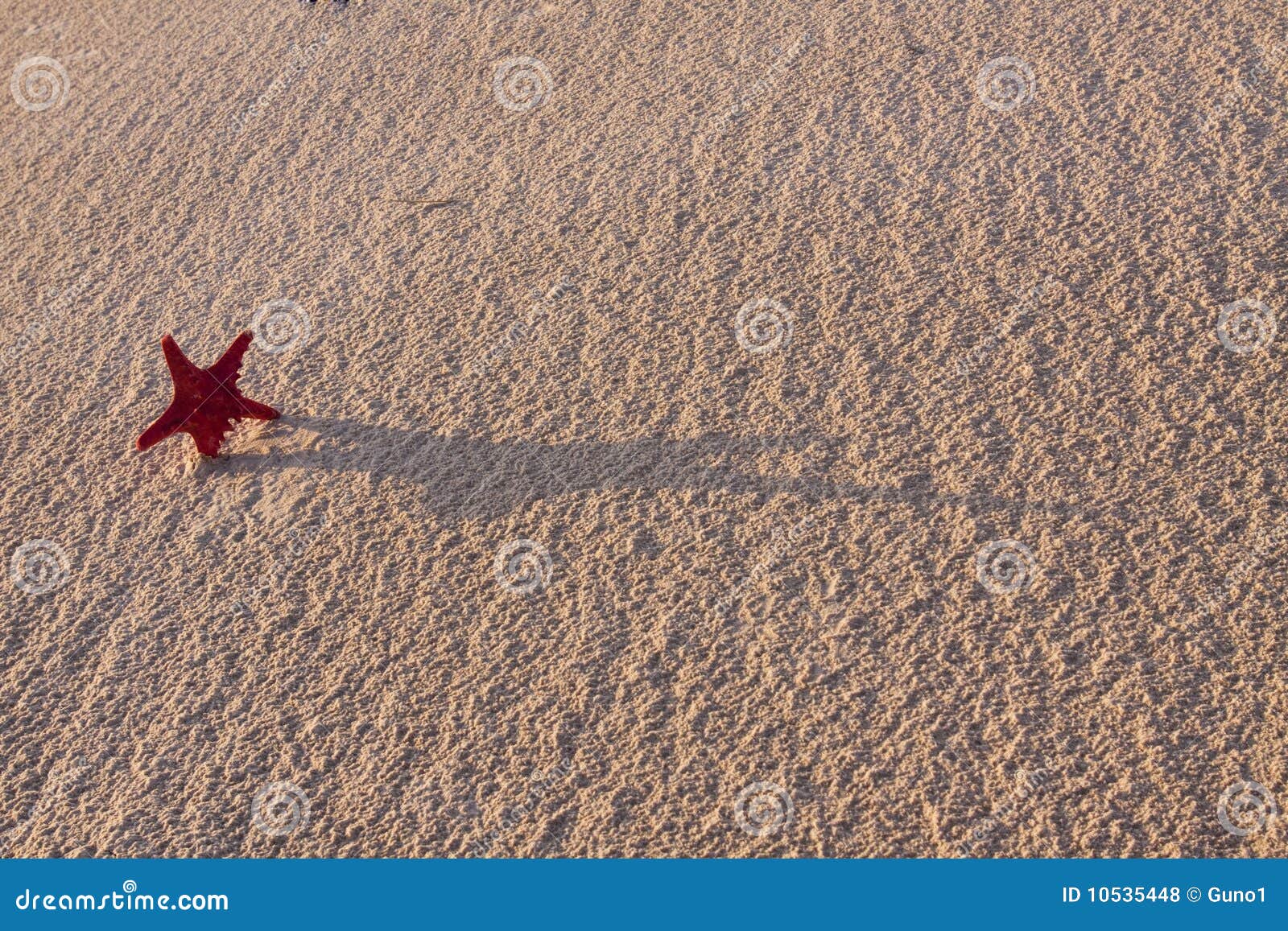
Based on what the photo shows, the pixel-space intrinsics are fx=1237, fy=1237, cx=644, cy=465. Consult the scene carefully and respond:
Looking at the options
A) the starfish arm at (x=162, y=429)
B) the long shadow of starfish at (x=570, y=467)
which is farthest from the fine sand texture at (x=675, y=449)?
the starfish arm at (x=162, y=429)

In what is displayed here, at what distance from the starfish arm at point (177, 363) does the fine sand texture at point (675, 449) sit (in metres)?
0.21

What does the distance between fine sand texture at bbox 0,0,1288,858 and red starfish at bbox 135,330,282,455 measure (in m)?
0.08

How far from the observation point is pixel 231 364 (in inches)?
115

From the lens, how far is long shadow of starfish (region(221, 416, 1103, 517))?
265cm

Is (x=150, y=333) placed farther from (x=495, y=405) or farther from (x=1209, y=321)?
(x=1209, y=321)

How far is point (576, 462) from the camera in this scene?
9.20ft

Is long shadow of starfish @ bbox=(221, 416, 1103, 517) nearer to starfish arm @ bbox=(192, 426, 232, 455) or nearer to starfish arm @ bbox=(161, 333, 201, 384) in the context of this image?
starfish arm @ bbox=(192, 426, 232, 455)

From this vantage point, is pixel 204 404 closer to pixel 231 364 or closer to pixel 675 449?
pixel 231 364

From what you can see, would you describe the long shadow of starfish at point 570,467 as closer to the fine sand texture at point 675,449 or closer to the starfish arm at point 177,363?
the fine sand texture at point 675,449

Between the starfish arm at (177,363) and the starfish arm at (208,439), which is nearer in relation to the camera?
the starfish arm at (177,363)

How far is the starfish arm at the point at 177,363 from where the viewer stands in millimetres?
2807

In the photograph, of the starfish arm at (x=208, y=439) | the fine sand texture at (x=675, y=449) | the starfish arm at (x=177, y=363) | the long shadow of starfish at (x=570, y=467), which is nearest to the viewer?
the fine sand texture at (x=675, y=449)

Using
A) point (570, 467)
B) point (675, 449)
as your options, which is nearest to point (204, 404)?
point (570, 467)

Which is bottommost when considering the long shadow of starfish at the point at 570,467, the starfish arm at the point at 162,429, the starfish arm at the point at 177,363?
the long shadow of starfish at the point at 570,467
